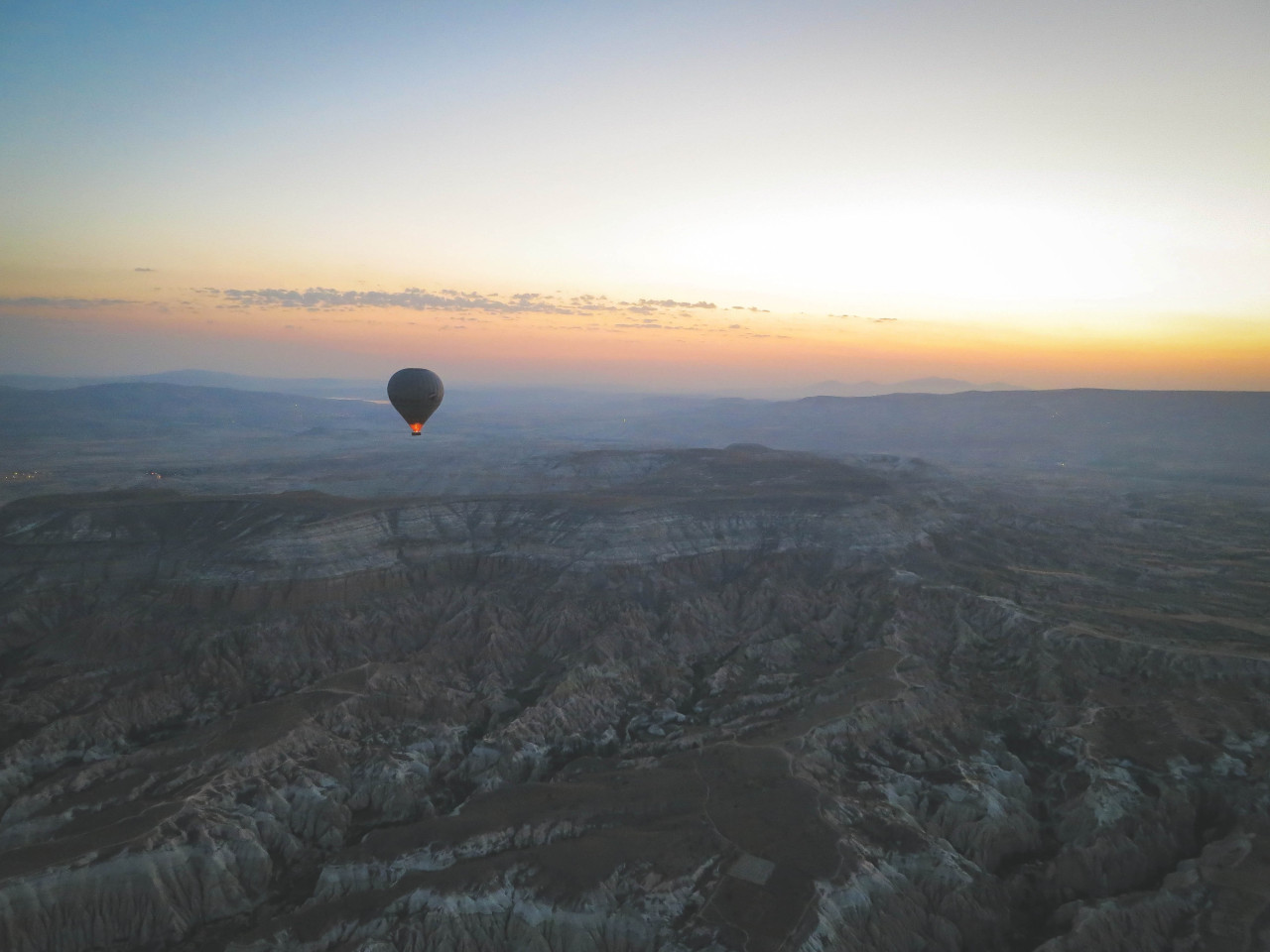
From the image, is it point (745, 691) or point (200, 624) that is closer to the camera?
point (745, 691)

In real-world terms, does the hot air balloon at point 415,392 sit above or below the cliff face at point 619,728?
above

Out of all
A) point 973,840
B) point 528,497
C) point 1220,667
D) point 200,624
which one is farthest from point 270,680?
point 1220,667

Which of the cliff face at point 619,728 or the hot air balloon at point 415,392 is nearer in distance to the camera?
the cliff face at point 619,728

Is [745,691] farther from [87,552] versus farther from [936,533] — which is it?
[87,552]

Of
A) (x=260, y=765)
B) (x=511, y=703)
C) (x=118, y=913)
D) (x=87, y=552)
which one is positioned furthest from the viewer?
(x=87, y=552)
